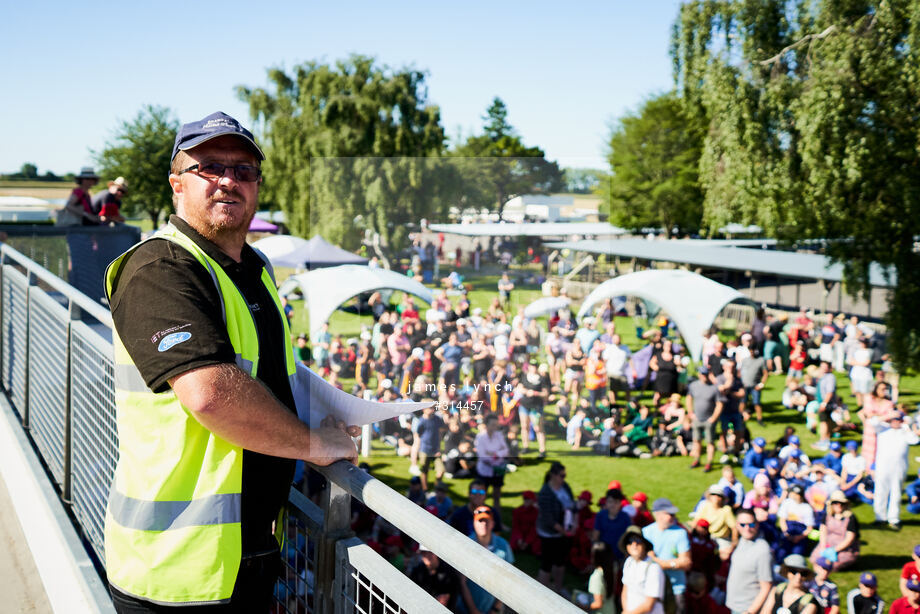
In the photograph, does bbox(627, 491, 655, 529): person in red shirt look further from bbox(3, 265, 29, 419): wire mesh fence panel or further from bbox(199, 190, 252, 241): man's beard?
bbox(199, 190, 252, 241): man's beard

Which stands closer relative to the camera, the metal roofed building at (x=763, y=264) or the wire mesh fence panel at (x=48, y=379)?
the wire mesh fence panel at (x=48, y=379)

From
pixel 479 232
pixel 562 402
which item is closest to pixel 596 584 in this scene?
pixel 562 402

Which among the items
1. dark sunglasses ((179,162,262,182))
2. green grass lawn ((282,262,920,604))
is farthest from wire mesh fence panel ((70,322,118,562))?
green grass lawn ((282,262,920,604))

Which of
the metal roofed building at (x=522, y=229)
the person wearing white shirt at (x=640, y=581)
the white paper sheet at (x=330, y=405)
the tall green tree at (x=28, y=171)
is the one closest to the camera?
the white paper sheet at (x=330, y=405)

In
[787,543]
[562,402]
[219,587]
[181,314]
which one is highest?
[181,314]

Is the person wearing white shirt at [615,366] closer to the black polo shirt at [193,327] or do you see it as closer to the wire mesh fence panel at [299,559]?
the wire mesh fence panel at [299,559]

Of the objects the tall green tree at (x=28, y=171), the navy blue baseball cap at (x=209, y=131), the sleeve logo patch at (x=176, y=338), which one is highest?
the tall green tree at (x=28, y=171)

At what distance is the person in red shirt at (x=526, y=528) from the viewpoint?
30.9ft

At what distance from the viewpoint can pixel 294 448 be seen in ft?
5.77

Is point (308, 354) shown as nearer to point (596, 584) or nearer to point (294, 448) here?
point (596, 584)

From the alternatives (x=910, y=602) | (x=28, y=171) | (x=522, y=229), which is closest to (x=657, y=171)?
(x=910, y=602)

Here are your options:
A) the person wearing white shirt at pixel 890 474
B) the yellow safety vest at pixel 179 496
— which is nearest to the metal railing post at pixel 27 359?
the yellow safety vest at pixel 179 496

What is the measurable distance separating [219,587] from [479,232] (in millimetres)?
1991

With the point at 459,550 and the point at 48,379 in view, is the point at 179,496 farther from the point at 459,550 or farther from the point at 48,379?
the point at 48,379
